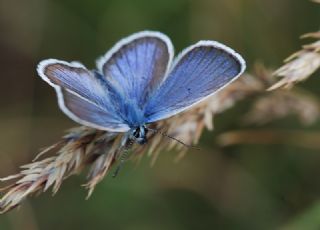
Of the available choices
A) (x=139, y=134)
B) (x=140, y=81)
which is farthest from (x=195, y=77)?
(x=140, y=81)

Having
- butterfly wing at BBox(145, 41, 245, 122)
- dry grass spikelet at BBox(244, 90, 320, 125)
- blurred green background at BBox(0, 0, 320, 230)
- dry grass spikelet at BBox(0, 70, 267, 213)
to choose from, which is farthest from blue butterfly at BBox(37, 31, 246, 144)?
blurred green background at BBox(0, 0, 320, 230)

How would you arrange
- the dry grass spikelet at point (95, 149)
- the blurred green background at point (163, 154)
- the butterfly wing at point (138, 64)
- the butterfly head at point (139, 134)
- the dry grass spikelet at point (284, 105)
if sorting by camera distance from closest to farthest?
the dry grass spikelet at point (95, 149)
the butterfly head at point (139, 134)
the butterfly wing at point (138, 64)
the dry grass spikelet at point (284, 105)
the blurred green background at point (163, 154)

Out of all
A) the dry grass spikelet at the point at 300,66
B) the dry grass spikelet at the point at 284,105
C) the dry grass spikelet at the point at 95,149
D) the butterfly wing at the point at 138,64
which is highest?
the butterfly wing at the point at 138,64

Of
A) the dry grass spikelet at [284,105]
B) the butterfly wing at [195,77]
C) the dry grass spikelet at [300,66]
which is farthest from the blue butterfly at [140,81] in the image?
the dry grass spikelet at [284,105]

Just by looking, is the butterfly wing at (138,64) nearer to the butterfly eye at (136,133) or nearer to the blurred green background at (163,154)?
the butterfly eye at (136,133)

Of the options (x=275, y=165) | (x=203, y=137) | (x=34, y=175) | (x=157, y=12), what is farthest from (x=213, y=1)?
(x=34, y=175)

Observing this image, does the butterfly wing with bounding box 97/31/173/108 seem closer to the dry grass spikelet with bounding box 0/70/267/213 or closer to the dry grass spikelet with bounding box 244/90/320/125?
the dry grass spikelet with bounding box 0/70/267/213
